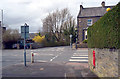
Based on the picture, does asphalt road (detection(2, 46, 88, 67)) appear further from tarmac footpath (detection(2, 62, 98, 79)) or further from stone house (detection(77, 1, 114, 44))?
stone house (detection(77, 1, 114, 44))

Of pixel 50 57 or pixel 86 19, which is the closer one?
pixel 50 57

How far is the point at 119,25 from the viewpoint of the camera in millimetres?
3922

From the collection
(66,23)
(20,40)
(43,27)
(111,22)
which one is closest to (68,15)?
(66,23)

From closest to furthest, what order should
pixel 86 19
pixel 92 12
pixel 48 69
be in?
1. pixel 48 69
2. pixel 86 19
3. pixel 92 12

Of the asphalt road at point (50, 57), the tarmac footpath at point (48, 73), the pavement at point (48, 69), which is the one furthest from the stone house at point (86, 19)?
the tarmac footpath at point (48, 73)

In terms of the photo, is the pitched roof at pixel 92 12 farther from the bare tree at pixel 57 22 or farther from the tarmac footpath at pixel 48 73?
the tarmac footpath at pixel 48 73

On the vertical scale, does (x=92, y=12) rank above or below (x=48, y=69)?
above

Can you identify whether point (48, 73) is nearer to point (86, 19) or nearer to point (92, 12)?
point (86, 19)

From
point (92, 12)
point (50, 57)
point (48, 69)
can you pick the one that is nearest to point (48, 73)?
point (48, 69)

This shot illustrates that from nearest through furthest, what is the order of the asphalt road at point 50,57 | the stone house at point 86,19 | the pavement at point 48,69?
the pavement at point 48,69, the asphalt road at point 50,57, the stone house at point 86,19

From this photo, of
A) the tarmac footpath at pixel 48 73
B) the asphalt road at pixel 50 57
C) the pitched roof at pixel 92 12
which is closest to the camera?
the tarmac footpath at pixel 48 73

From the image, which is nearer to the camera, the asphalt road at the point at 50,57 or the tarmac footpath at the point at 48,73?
the tarmac footpath at the point at 48,73

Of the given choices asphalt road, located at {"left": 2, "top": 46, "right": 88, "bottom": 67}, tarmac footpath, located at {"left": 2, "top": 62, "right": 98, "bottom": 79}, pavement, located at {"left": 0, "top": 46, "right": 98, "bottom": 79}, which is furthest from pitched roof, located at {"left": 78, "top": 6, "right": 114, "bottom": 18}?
tarmac footpath, located at {"left": 2, "top": 62, "right": 98, "bottom": 79}

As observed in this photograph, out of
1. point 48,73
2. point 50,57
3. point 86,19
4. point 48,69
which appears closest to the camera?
point 48,73
